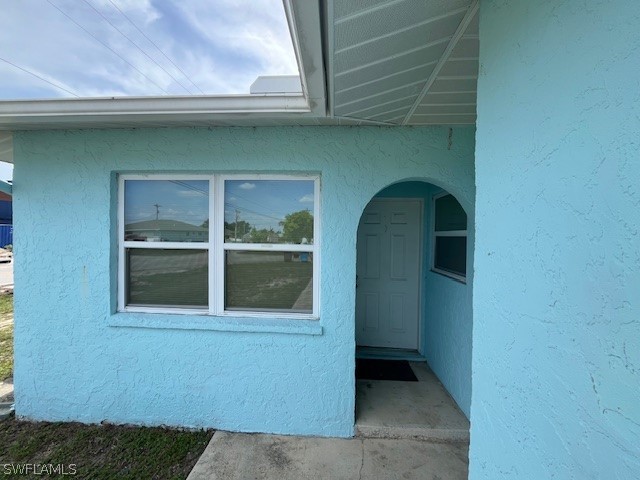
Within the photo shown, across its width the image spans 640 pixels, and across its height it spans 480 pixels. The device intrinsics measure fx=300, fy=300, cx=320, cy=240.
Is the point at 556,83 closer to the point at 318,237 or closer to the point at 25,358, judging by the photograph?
the point at 318,237

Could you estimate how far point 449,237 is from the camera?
3.94 meters

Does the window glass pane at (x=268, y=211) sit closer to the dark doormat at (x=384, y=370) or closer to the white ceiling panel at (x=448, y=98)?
the white ceiling panel at (x=448, y=98)

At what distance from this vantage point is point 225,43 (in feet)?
23.1

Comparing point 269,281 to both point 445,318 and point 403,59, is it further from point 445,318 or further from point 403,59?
point 403,59

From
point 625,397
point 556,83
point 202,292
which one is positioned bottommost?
point 202,292

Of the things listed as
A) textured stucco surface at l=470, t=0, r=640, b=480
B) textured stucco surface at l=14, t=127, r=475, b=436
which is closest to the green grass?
textured stucco surface at l=14, t=127, r=475, b=436

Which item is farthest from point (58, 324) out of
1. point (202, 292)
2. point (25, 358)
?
point (202, 292)

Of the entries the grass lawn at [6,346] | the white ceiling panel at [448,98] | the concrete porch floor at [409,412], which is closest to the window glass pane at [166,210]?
the white ceiling panel at [448,98]

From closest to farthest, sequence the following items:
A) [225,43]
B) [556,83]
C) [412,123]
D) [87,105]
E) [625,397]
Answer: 1. [625,397]
2. [556,83]
3. [87,105]
4. [412,123]
5. [225,43]

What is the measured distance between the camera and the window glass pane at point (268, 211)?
329 centimetres

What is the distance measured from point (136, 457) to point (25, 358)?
1816 millimetres

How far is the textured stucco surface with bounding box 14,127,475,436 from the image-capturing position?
10.0ft

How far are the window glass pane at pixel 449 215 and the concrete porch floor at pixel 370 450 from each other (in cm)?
208

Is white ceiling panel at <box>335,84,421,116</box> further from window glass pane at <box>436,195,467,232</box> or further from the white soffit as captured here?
window glass pane at <box>436,195,467,232</box>
